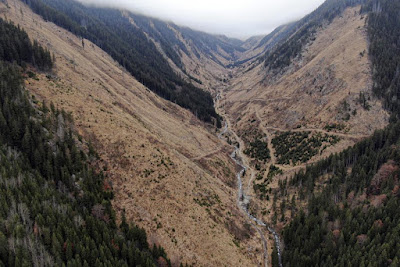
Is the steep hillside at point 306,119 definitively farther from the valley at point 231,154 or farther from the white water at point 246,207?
the white water at point 246,207

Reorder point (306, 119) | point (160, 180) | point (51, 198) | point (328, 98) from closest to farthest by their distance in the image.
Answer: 1. point (51, 198)
2. point (160, 180)
3. point (306, 119)
4. point (328, 98)

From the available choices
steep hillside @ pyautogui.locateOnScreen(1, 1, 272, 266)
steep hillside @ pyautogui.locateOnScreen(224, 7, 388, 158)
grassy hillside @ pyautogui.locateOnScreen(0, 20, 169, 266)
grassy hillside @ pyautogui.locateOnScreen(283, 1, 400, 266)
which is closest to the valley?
steep hillside @ pyautogui.locateOnScreen(1, 1, 272, 266)

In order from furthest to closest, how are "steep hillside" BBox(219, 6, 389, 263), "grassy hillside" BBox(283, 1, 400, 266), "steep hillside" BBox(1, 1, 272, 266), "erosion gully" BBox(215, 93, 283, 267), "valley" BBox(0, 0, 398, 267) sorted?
1. "steep hillside" BBox(219, 6, 389, 263)
2. "erosion gully" BBox(215, 93, 283, 267)
3. "valley" BBox(0, 0, 398, 267)
4. "steep hillside" BBox(1, 1, 272, 266)
5. "grassy hillside" BBox(283, 1, 400, 266)

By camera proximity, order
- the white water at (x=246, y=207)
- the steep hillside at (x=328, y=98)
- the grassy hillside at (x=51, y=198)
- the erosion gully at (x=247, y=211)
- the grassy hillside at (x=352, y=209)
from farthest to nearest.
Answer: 1. the steep hillside at (x=328, y=98)
2. the white water at (x=246, y=207)
3. the erosion gully at (x=247, y=211)
4. the grassy hillside at (x=352, y=209)
5. the grassy hillside at (x=51, y=198)

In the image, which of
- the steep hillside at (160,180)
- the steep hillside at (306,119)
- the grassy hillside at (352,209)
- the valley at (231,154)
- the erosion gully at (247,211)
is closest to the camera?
the grassy hillside at (352,209)

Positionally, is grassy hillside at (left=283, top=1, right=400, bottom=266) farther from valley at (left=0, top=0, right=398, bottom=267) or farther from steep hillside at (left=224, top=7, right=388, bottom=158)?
steep hillside at (left=224, top=7, right=388, bottom=158)

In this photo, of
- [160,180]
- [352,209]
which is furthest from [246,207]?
[160,180]

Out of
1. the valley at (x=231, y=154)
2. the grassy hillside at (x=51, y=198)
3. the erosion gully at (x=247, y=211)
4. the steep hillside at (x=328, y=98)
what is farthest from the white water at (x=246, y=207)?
the steep hillside at (x=328, y=98)

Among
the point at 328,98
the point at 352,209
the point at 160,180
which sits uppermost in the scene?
the point at 328,98

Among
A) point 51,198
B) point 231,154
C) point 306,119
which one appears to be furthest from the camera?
point 306,119

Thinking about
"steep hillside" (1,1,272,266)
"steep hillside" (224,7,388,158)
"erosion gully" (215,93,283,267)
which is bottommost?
"erosion gully" (215,93,283,267)

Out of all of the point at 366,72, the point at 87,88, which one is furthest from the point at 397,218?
the point at 87,88

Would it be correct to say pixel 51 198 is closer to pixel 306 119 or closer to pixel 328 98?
pixel 306 119
